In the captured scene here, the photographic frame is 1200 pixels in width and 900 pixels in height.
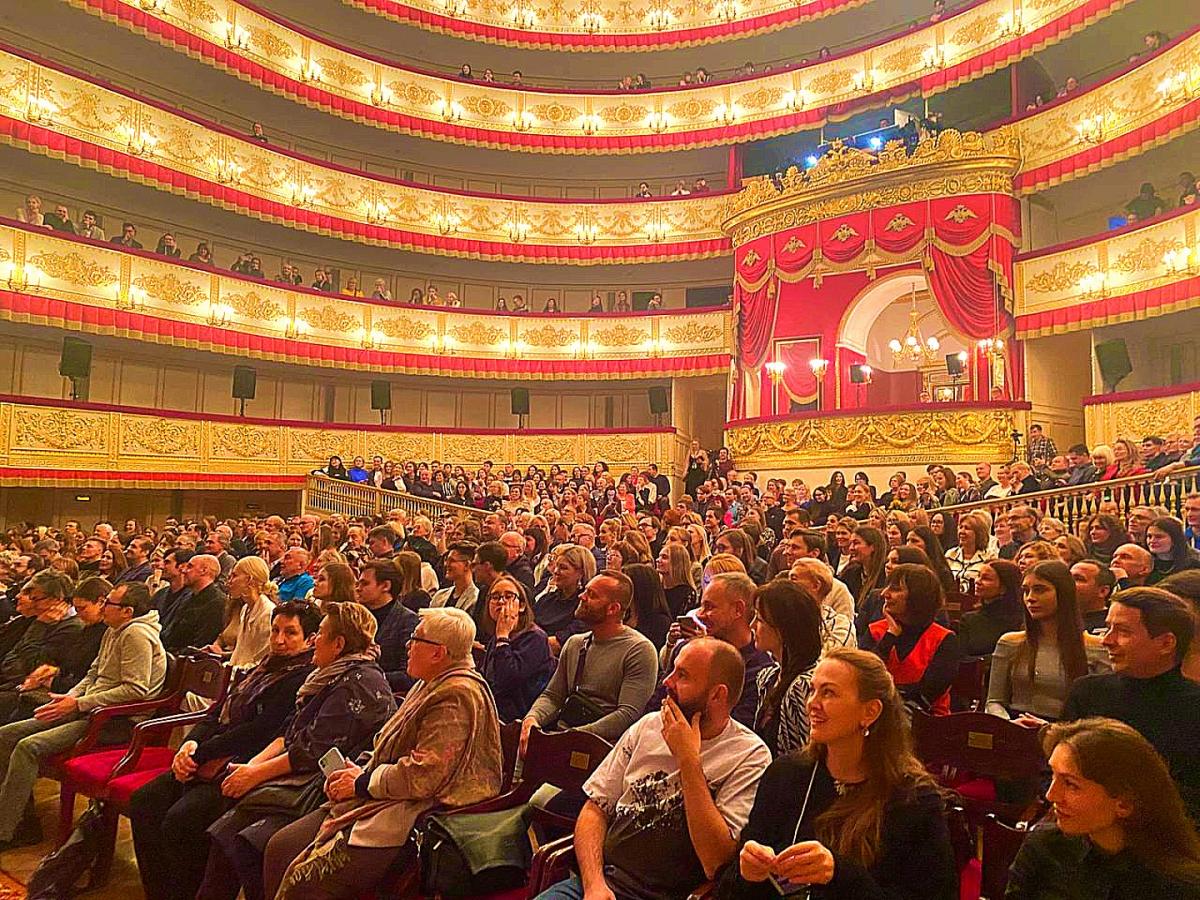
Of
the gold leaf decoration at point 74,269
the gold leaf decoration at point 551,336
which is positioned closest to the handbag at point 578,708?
the gold leaf decoration at point 74,269

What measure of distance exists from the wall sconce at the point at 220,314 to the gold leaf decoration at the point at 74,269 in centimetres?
153

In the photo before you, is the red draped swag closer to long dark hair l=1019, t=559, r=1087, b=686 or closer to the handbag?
long dark hair l=1019, t=559, r=1087, b=686

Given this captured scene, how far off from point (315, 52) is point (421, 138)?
2528 mm

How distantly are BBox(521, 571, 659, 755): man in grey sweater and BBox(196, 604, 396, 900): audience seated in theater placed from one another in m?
0.60

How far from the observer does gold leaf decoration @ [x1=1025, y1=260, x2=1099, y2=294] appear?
12.1 m

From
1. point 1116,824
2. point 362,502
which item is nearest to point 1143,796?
point 1116,824

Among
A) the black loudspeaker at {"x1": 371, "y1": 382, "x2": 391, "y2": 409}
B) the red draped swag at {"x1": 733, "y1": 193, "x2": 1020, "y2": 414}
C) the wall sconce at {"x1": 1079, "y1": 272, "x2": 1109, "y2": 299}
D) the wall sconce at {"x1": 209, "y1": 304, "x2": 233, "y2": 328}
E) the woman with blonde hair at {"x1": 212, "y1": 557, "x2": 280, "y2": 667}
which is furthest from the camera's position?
the black loudspeaker at {"x1": 371, "y1": 382, "x2": 391, "y2": 409}

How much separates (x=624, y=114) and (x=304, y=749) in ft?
55.5

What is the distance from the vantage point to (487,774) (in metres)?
2.57

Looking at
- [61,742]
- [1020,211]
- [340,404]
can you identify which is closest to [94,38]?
[340,404]

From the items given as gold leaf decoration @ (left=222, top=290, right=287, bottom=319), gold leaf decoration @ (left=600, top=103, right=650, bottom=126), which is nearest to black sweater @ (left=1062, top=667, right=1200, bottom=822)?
gold leaf decoration @ (left=222, top=290, right=287, bottom=319)

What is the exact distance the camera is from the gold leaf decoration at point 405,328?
52.5 feet

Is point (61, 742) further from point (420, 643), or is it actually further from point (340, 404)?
point (340, 404)

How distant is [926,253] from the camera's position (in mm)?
13359
